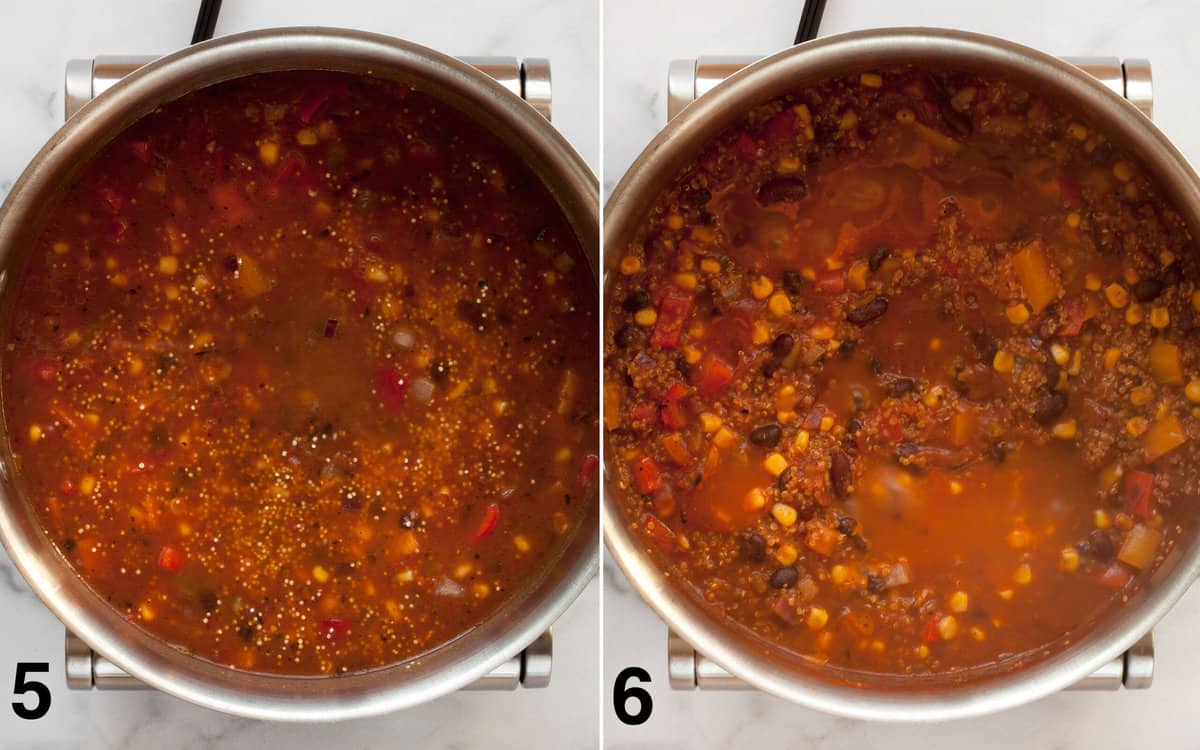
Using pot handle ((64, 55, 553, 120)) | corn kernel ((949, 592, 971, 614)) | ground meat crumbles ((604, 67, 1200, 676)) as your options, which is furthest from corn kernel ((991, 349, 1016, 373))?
pot handle ((64, 55, 553, 120))

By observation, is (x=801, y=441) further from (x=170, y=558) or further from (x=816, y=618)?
(x=170, y=558)

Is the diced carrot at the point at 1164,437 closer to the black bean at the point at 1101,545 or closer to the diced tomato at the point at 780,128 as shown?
the black bean at the point at 1101,545

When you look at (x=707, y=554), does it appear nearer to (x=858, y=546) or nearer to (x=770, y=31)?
(x=858, y=546)

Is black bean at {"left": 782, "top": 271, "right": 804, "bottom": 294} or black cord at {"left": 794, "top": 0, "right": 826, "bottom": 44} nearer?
black bean at {"left": 782, "top": 271, "right": 804, "bottom": 294}

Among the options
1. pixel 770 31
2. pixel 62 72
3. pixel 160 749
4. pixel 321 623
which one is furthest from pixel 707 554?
pixel 62 72

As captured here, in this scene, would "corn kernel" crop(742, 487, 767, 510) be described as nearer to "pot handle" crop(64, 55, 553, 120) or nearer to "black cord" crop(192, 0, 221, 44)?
"pot handle" crop(64, 55, 553, 120)

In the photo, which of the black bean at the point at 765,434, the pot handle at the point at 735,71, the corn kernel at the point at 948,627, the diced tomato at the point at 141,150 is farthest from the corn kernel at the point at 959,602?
the diced tomato at the point at 141,150
